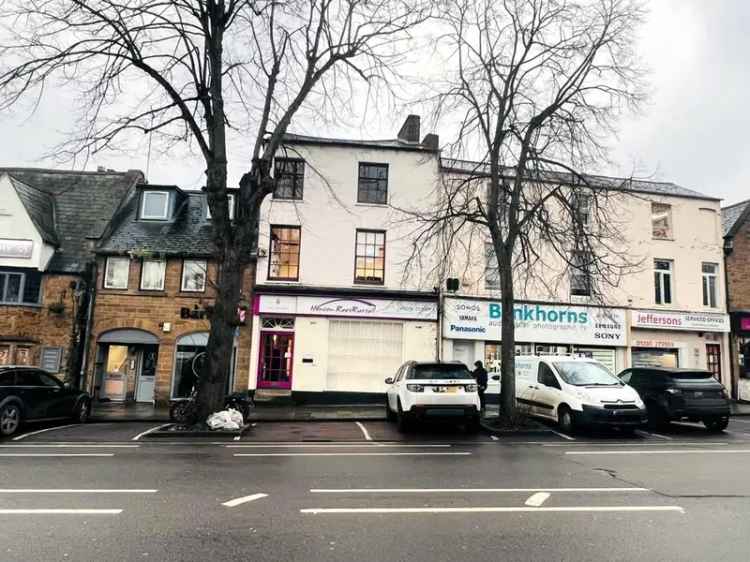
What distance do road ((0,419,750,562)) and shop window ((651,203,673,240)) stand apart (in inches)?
556

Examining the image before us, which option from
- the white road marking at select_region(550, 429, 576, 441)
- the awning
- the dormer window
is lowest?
the white road marking at select_region(550, 429, 576, 441)

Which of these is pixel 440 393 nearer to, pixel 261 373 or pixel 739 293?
pixel 261 373

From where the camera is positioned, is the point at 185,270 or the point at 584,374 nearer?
the point at 584,374

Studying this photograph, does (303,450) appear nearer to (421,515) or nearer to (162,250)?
(421,515)

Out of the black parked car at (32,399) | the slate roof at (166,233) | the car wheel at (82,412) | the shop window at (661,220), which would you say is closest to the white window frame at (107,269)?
the slate roof at (166,233)

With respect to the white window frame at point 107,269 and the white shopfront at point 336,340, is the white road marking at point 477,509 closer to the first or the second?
the white shopfront at point 336,340

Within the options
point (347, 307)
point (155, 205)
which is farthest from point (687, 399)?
point (155, 205)

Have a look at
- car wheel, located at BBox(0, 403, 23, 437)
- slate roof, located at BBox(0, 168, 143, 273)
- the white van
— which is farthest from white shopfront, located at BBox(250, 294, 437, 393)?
car wheel, located at BBox(0, 403, 23, 437)

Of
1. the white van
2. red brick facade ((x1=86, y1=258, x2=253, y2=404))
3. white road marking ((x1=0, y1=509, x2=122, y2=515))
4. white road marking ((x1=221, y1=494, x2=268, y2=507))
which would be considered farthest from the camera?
red brick facade ((x1=86, y1=258, x2=253, y2=404))

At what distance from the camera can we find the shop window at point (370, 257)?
810 inches

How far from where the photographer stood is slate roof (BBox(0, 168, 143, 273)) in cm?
1995

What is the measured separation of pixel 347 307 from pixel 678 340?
14228 millimetres

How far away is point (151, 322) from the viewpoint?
19.5 metres

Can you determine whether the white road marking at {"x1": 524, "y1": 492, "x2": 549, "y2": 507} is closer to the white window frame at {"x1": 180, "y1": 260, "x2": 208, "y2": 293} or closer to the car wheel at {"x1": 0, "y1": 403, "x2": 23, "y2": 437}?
the car wheel at {"x1": 0, "y1": 403, "x2": 23, "y2": 437}
